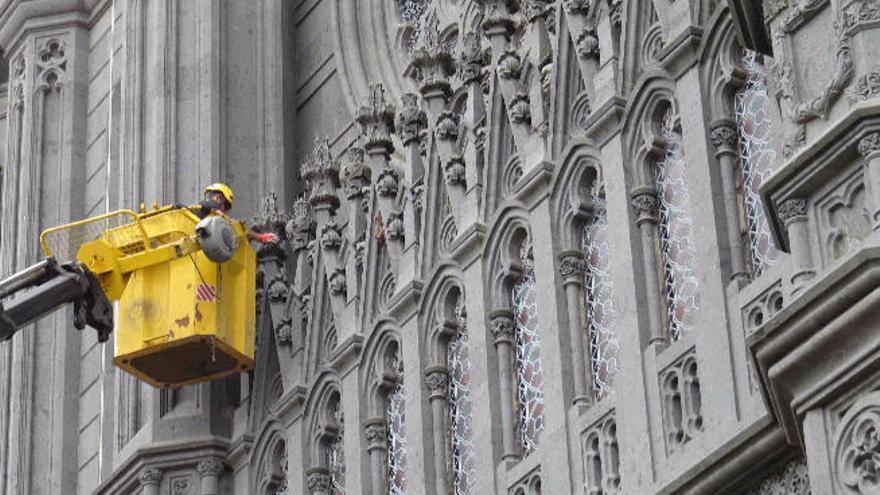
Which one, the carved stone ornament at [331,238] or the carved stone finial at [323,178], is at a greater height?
the carved stone finial at [323,178]

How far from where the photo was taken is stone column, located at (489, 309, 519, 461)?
23875 mm

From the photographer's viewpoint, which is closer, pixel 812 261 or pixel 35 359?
pixel 812 261

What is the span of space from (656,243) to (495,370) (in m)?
2.23

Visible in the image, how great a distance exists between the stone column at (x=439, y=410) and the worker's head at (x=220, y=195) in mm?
4231

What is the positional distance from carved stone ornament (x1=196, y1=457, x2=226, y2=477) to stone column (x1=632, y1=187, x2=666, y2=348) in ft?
22.5


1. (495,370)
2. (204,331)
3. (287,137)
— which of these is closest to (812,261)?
(495,370)

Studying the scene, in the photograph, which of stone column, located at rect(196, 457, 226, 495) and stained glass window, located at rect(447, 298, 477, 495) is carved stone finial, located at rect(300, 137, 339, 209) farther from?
stained glass window, located at rect(447, 298, 477, 495)

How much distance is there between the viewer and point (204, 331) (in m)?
27.5

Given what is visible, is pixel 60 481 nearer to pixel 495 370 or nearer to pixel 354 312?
pixel 354 312

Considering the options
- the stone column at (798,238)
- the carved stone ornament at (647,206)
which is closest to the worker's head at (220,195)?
the carved stone ornament at (647,206)

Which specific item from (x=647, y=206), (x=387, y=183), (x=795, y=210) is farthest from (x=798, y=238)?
(x=387, y=183)

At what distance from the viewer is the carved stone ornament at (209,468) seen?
92.4 ft

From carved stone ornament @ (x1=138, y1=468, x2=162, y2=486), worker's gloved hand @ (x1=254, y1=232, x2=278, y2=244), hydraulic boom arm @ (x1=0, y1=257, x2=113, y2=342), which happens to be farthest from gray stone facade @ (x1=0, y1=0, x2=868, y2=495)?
hydraulic boom arm @ (x1=0, y1=257, x2=113, y2=342)

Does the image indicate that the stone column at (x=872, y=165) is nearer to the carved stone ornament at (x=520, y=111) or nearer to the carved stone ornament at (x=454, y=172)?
the carved stone ornament at (x=520, y=111)
